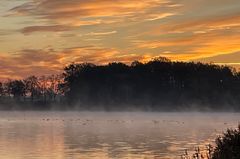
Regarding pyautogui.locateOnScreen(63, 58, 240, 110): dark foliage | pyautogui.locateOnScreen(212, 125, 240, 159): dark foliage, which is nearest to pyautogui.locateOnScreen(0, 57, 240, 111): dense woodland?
pyautogui.locateOnScreen(63, 58, 240, 110): dark foliage

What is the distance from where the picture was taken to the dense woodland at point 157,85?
15538 centimetres

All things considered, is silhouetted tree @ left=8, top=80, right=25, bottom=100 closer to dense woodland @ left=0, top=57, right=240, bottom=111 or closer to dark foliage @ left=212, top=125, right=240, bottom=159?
dense woodland @ left=0, top=57, right=240, bottom=111

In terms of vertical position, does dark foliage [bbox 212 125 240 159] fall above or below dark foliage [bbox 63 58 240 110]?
below

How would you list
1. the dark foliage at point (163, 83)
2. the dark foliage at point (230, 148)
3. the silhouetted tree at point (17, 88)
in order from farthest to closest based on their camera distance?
the silhouetted tree at point (17, 88), the dark foliage at point (163, 83), the dark foliage at point (230, 148)

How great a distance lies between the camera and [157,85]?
Answer: 511 feet

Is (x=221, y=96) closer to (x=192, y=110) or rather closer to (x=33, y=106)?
(x=192, y=110)

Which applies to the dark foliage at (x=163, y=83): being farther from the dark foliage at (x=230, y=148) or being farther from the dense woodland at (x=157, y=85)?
the dark foliage at (x=230, y=148)

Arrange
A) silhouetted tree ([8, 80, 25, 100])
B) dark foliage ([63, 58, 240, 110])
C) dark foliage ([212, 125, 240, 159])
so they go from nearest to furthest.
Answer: dark foliage ([212, 125, 240, 159]) < dark foliage ([63, 58, 240, 110]) < silhouetted tree ([8, 80, 25, 100])

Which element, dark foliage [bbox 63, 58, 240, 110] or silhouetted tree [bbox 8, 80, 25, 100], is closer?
dark foliage [bbox 63, 58, 240, 110]

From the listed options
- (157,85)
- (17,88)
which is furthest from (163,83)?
A: (17,88)

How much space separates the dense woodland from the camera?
155 metres

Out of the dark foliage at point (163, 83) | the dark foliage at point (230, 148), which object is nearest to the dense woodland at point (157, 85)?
the dark foliage at point (163, 83)

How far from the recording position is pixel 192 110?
538ft

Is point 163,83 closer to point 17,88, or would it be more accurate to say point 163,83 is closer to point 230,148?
point 17,88
